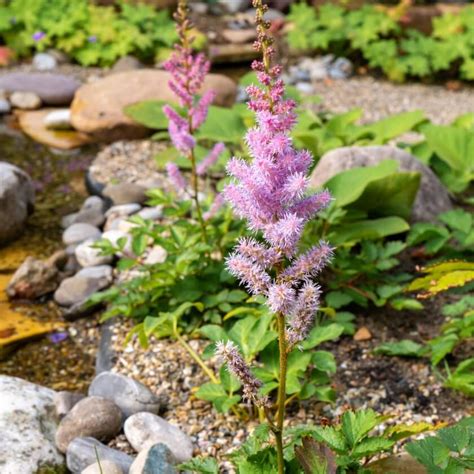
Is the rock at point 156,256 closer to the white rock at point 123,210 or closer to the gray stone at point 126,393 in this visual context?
the white rock at point 123,210

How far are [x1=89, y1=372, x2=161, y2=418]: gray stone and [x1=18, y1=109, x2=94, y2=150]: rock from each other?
3.03 m

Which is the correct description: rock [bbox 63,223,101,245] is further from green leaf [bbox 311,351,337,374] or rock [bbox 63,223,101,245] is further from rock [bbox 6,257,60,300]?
green leaf [bbox 311,351,337,374]

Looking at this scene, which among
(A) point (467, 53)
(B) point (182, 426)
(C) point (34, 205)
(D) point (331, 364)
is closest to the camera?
(D) point (331, 364)

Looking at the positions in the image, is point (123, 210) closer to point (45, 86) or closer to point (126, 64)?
point (45, 86)

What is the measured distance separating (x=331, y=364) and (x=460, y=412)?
541 millimetres

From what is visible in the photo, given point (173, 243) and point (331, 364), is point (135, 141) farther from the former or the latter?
point (331, 364)

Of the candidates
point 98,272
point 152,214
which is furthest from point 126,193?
point 98,272

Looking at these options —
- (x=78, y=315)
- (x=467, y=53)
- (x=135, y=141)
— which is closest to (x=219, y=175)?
(x=135, y=141)

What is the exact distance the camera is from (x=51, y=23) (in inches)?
293

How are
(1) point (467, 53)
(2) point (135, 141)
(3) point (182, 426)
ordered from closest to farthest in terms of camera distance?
(3) point (182, 426), (2) point (135, 141), (1) point (467, 53)

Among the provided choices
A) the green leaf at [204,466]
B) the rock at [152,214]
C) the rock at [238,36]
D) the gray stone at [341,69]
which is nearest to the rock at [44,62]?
the rock at [238,36]

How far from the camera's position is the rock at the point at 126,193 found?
4691 mm

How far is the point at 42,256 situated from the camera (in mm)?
4336

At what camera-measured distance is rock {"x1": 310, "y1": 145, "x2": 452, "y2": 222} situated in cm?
394
